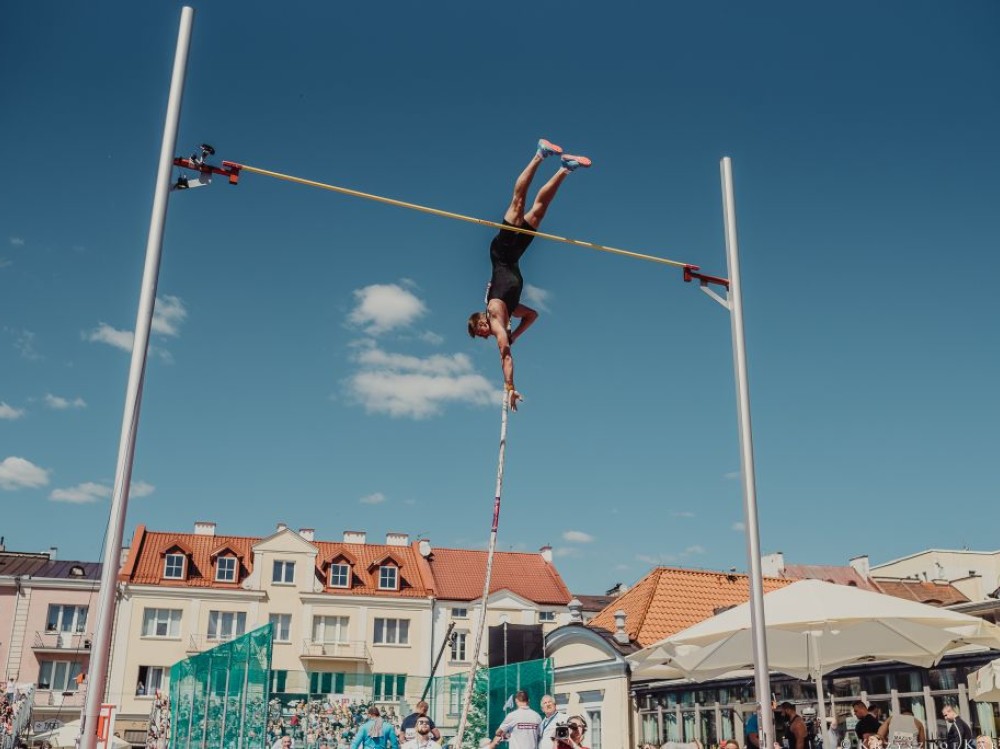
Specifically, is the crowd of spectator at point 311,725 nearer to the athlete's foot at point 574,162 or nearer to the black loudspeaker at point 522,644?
Answer: the black loudspeaker at point 522,644

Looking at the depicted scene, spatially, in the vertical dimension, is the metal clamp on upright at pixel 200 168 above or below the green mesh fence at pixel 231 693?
above

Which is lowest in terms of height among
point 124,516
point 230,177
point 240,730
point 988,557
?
point 240,730

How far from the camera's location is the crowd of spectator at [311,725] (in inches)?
768

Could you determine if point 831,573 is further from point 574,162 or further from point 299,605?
point 574,162

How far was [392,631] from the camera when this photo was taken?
3847cm

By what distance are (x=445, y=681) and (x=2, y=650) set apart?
24160 mm

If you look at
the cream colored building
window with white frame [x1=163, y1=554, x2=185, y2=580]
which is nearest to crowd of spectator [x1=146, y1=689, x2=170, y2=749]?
the cream colored building

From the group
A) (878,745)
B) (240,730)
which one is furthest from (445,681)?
(878,745)

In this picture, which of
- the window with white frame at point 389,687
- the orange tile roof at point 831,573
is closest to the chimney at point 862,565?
the orange tile roof at point 831,573

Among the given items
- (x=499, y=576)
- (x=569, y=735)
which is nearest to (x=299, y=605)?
(x=499, y=576)

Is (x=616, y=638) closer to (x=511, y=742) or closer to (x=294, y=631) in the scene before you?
(x=511, y=742)

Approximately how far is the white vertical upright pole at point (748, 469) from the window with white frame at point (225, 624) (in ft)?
102

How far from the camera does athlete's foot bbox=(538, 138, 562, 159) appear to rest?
27.1 ft

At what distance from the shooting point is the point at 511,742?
9.80 meters
